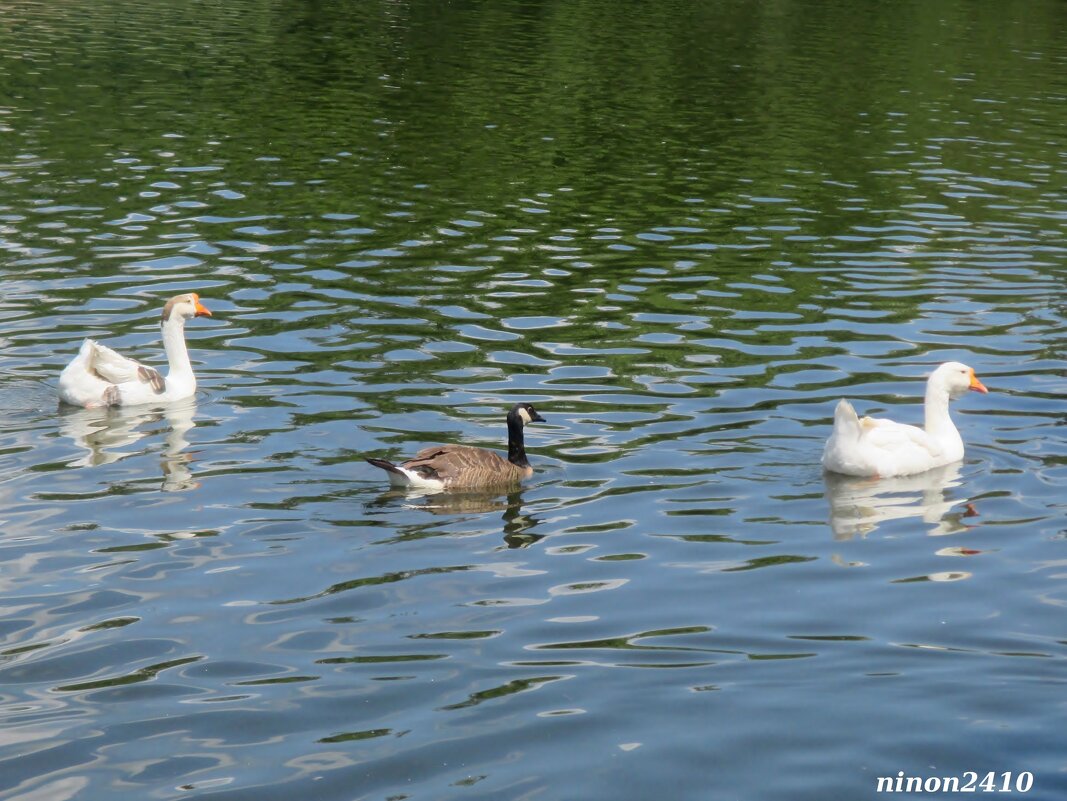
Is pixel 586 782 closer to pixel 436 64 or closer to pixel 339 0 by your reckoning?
pixel 436 64

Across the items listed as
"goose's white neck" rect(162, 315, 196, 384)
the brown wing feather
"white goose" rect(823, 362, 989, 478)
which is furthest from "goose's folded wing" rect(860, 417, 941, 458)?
"goose's white neck" rect(162, 315, 196, 384)

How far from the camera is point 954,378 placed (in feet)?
53.7

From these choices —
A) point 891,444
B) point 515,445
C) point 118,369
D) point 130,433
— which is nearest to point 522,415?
point 515,445

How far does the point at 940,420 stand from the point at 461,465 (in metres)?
5.12

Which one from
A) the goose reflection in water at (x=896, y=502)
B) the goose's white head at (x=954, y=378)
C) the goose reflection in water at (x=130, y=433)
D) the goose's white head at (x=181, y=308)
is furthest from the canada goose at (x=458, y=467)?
the goose's white head at (x=181, y=308)

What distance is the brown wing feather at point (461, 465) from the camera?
14.3 meters

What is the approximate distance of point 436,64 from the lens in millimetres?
48719

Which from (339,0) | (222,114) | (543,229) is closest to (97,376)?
(543,229)

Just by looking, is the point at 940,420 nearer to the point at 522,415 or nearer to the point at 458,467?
the point at 522,415

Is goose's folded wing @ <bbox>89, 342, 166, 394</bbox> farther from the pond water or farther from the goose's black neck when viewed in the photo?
the goose's black neck

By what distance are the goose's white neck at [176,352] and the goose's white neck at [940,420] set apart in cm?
842

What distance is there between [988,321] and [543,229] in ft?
29.6

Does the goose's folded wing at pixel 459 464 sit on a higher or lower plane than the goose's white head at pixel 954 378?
lower

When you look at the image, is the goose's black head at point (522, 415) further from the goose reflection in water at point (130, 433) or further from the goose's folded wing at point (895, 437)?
the goose's folded wing at point (895, 437)
